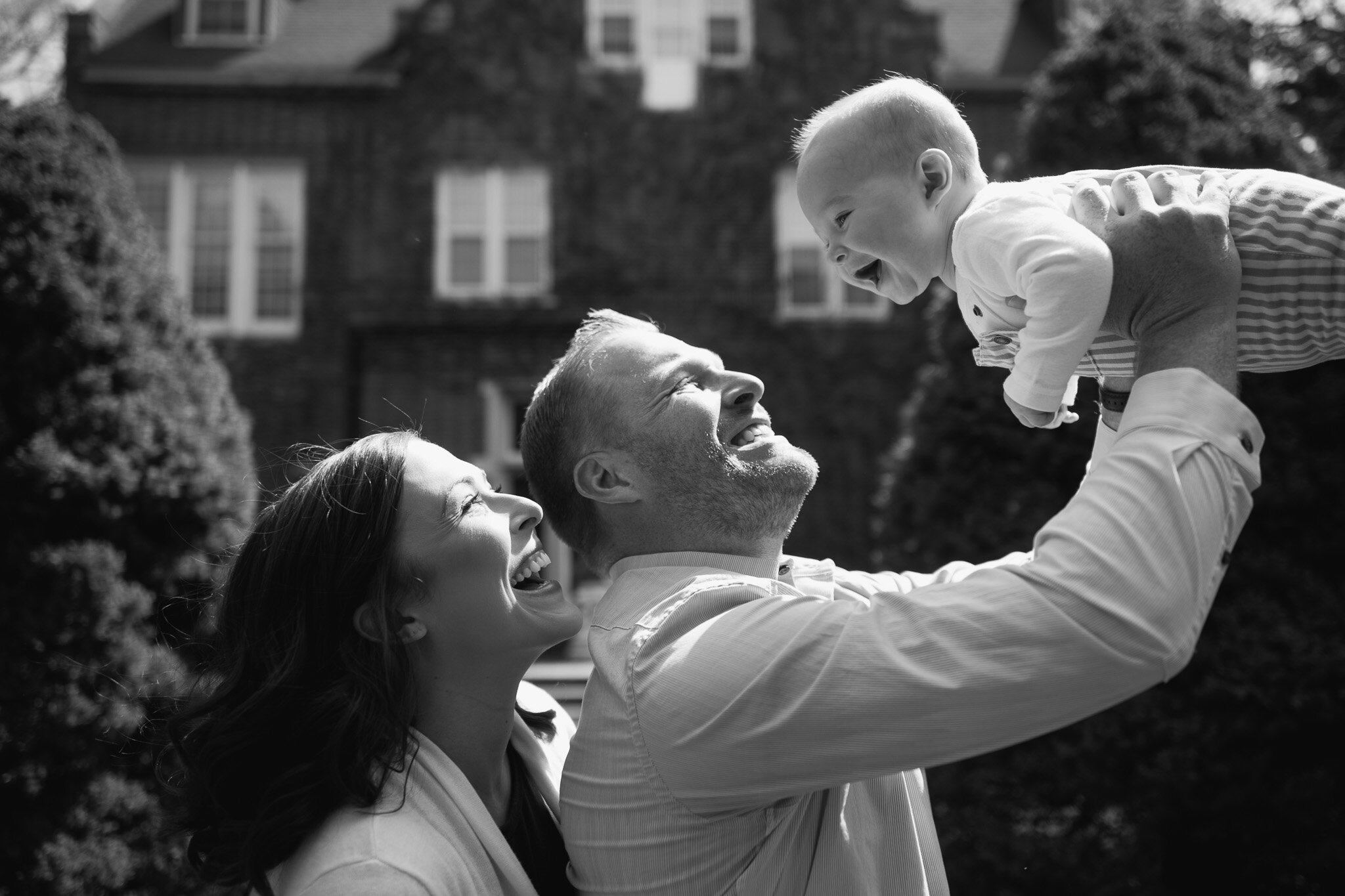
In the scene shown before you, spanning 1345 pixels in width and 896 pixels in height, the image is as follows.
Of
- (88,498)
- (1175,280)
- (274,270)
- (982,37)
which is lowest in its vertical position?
(88,498)

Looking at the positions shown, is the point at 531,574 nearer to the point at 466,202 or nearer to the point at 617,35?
the point at 466,202

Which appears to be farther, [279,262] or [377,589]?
[279,262]

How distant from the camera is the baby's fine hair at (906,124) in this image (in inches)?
103

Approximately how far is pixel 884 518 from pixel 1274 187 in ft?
19.2

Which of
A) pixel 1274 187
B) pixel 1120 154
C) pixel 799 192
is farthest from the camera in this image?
pixel 1120 154

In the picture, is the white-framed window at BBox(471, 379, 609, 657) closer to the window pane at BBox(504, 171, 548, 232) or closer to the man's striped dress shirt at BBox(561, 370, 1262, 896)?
the window pane at BBox(504, 171, 548, 232)

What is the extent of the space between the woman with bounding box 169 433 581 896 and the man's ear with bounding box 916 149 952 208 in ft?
3.51

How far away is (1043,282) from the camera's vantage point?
2006 millimetres

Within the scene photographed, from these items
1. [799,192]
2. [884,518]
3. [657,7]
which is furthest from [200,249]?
[799,192]

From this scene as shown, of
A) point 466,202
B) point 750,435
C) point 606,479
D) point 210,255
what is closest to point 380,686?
point 606,479

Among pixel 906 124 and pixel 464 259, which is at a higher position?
pixel 464 259

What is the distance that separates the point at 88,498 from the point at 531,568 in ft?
14.9

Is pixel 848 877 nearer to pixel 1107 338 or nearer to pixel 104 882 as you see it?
pixel 1107 338

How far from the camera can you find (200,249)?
55.4 ft
